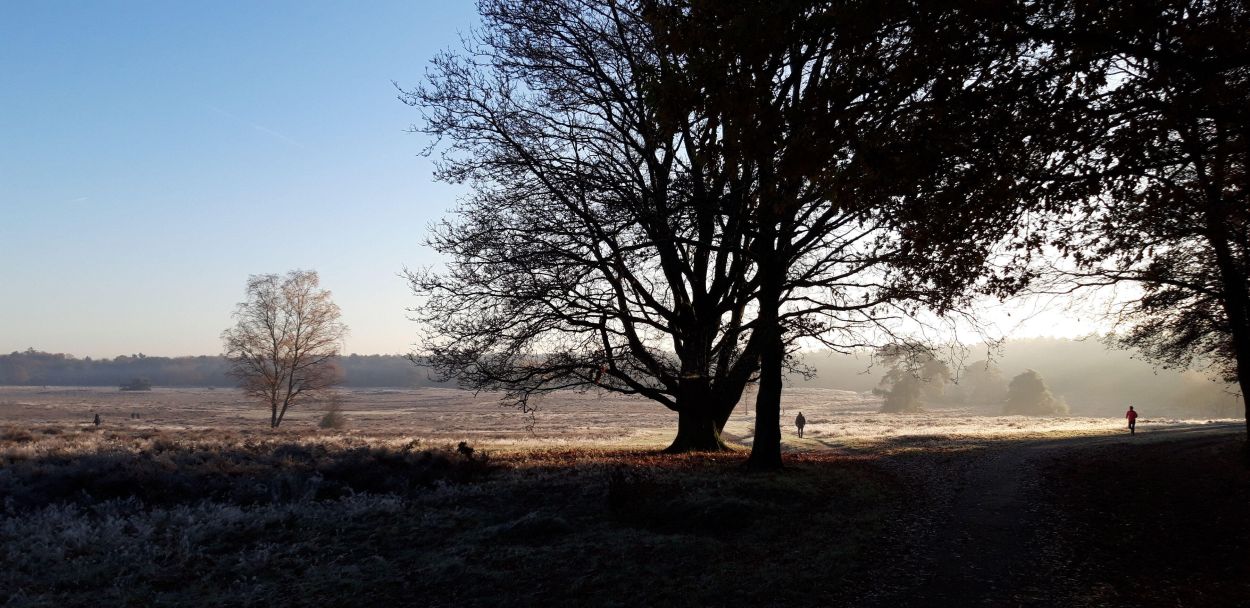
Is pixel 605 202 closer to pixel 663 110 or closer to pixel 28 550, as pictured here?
pixel 663 110

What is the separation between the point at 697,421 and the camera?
63.8 ft

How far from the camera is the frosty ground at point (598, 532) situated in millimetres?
7340

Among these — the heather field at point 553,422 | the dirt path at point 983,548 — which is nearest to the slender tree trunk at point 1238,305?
the dirt path at point 983,548

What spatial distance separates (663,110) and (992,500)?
9363mm

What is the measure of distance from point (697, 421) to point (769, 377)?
5.00 metres

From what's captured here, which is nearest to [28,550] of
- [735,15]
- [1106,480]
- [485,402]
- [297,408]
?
[735,15]

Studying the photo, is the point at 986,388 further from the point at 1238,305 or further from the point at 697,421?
the point at 697,421

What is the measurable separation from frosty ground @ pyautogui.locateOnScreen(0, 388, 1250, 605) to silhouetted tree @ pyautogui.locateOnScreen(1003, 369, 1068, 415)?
2750 inches

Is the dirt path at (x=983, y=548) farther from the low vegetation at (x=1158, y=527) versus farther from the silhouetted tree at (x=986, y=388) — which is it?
the silhouetted tree at (x=986, y=388)

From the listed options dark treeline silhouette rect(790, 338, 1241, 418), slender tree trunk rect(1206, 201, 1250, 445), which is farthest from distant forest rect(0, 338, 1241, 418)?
slender tree trunk rect(1206, 201, 1250, 445)

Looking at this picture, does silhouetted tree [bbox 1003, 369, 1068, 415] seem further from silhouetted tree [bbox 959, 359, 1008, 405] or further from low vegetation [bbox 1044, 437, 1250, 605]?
low vegetation [bbox 1044, 437, 1250, 605]

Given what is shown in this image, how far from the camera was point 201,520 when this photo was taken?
412 inches

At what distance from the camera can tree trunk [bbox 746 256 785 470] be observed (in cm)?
1459

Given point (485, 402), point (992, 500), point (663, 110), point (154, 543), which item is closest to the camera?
point (663, 110)
